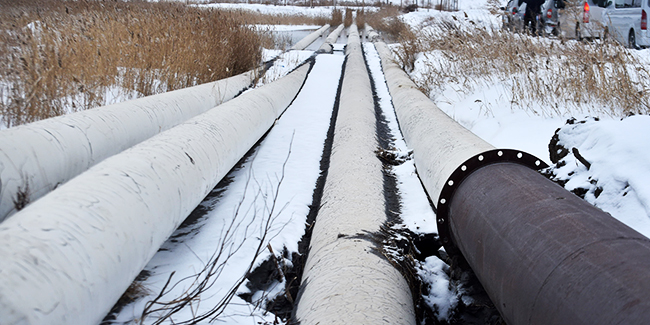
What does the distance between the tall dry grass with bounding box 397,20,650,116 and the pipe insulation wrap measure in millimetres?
1049

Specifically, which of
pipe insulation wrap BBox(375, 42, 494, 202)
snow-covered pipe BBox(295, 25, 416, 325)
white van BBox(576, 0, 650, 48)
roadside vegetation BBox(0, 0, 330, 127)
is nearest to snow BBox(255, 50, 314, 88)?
roadside vegetation BBox(0, 0, 330, 127)

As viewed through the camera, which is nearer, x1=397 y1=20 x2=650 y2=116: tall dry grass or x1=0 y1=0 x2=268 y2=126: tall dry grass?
x1=0 y1=0 x2=268 y2=126: tall dry grass

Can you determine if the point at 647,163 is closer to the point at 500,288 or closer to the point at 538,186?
the point at 538,186

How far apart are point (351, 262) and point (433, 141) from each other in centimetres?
134

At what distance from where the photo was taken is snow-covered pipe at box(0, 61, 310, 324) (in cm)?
116

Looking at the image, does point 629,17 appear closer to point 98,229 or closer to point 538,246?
point 538,246

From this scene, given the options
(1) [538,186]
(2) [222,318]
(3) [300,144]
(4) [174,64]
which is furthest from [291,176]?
(4) [174,64]

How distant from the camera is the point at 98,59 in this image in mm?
4395

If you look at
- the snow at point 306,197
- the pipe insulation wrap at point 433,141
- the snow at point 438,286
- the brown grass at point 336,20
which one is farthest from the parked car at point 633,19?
the brown grass at point 336,20

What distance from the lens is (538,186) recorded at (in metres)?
1.63

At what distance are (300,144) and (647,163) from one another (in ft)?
8.38

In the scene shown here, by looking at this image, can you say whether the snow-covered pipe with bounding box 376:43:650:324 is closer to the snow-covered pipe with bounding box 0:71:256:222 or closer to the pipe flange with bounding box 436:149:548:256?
the pipe flange with bounding box 436:149:548:256

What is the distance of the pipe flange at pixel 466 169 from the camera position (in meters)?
1.95

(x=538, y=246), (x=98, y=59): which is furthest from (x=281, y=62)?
(x=538, y=246)
